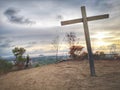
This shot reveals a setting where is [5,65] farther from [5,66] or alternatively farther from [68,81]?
[68,81]

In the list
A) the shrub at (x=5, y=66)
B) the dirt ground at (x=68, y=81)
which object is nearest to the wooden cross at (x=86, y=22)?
the dirt ground at (x=68, y=81)

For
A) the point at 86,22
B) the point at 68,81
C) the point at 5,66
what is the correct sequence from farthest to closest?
the point at 5,66, the point at 86,22, the point at 68,81

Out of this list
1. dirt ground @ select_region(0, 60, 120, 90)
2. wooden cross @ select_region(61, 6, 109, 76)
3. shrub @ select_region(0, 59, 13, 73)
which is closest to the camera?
dirt ground @ select_region(0, 60, 120, 90)

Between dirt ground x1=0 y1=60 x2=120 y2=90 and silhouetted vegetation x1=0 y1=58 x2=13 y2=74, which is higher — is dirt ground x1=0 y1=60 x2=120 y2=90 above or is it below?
below

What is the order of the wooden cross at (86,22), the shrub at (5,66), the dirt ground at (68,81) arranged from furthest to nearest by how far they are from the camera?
the shrub at (5,66) → the wooden cross at (86,22) → the dirt ground at (68,81)

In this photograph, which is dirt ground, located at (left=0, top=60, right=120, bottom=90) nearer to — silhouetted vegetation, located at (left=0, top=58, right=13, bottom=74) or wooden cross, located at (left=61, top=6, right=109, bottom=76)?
wooden cross, located at (left=61, top=6, right=109, bottom=76)

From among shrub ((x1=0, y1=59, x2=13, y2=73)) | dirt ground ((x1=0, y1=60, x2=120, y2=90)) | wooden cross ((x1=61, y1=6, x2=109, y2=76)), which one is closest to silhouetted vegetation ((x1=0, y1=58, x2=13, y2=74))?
shrub ((x1=0, y1=59, x2=13, y2=73))

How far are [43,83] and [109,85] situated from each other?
11.0 ft

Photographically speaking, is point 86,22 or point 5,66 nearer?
point 86,22

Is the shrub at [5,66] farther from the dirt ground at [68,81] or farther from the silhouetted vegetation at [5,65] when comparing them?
the dirt ground at [68,81]

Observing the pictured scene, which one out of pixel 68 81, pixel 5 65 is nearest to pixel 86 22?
pixel 68 81

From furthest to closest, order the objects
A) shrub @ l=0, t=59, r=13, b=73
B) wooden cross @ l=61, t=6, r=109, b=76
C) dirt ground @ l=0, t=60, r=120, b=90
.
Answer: shrub @ l=0, t=59, r=13, b=73
wooden cross @ l=61, t=6, r=109, b=76
dirt ground @ l=0, t=60, r=120, b=90

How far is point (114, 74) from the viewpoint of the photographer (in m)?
10.1

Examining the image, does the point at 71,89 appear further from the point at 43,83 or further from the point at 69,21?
the point at 69,21
